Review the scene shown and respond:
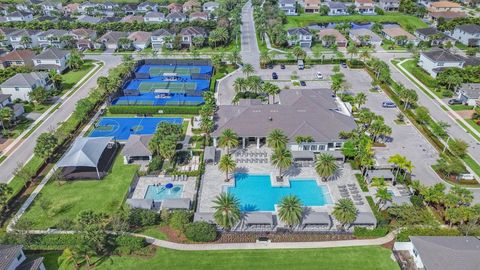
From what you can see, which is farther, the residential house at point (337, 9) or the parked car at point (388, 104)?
the residential house at point (337, 9)

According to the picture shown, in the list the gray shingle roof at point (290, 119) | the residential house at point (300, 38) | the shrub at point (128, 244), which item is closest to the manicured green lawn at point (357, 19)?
the residential house at point (300, 38)

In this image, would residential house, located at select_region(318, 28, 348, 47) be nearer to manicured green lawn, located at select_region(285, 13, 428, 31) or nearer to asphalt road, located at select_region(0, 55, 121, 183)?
manicured green lawn, located at select_region(285, 13, 428, 31)

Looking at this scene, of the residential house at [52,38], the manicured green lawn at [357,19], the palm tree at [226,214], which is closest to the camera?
the palm tree at [226,214]

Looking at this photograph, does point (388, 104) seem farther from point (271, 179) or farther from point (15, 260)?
point (15, 260)

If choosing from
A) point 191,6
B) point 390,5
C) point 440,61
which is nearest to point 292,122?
point 440,61

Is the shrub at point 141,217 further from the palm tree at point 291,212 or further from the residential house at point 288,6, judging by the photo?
the residential house at point 288,6

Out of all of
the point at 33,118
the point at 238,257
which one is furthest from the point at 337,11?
the point at 238,257

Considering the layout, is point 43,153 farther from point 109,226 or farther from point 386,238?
point 386,238
